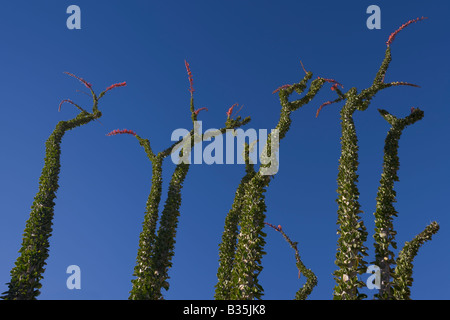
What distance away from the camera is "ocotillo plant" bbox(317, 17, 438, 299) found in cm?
1239

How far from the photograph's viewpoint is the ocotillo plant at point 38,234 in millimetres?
13844

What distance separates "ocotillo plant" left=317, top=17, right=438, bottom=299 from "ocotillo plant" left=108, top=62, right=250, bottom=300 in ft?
19.1

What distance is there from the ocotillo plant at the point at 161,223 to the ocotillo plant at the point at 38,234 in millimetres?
3262

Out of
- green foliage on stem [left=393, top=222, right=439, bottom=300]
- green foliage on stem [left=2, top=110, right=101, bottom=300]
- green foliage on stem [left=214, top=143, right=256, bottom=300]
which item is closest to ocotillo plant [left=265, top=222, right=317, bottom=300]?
green foliage on stem [left=214, top=143, right=256, bottom=300]

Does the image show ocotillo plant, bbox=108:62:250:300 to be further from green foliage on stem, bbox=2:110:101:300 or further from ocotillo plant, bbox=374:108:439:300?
ocotillo plant, bbox=374:108:439:300

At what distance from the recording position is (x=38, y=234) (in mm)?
14617

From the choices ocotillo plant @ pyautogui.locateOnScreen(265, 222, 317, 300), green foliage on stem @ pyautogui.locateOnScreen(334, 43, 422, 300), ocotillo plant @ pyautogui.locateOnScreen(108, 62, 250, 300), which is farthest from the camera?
ocotillo plant @ pyautogui.locateOnScreen(265, 222, 317, 300)

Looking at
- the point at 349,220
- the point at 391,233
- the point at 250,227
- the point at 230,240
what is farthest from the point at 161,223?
the point at 391,233

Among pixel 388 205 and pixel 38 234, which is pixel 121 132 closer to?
pixel 38 234

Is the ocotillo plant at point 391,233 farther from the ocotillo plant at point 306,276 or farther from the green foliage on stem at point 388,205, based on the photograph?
the ocotillo plant at point 306,276

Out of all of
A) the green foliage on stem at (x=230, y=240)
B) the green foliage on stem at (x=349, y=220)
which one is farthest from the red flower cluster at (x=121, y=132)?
the green foliage on stem at (x=349, y=220)

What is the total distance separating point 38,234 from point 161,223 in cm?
491
